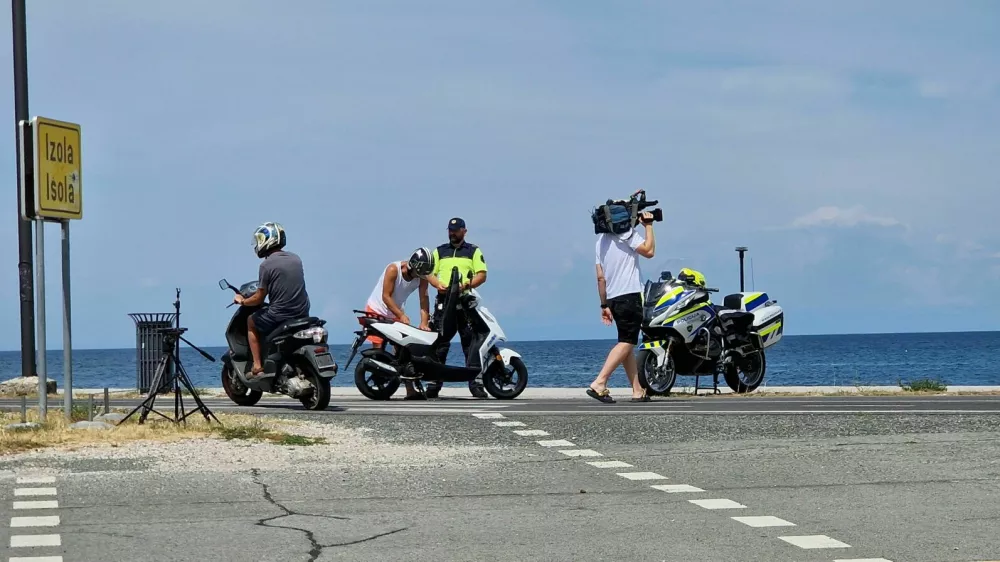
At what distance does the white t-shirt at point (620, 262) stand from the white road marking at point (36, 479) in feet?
25.9

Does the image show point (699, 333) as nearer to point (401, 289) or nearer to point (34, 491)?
point (401, 289)

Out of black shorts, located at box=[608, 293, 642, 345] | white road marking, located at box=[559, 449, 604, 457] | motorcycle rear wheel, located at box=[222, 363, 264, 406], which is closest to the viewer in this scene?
white road marking, located at box=[559, 449, 604, 457]

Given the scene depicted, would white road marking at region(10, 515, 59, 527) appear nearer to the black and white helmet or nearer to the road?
the road

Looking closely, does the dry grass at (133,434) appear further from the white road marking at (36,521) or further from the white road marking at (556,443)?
the white road marking at (36,521)

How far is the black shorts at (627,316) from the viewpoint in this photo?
1564 cm

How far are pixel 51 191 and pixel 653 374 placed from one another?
25.2ft

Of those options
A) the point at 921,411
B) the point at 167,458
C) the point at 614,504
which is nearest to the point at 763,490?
the point at 614,504

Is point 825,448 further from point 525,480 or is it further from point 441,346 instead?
point 441,346

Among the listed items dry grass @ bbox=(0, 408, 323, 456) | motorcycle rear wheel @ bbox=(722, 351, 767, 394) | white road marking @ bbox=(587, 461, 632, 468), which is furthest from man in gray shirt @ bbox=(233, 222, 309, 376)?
motorcycle rear wheel @ bbox=(722, 351, 767, 394)

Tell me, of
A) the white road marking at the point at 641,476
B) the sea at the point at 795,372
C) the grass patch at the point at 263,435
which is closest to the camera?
the white road marking at the point at 641,476

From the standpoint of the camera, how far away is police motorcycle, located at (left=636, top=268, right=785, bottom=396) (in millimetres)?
17094

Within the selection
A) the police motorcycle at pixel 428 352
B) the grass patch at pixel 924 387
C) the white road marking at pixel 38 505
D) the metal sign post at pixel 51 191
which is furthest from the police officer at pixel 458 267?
the white road marking at pixel 38 505

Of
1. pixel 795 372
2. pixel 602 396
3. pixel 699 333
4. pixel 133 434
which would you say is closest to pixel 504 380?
pixel 602 396

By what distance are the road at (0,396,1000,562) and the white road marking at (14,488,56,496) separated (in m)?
0.09
